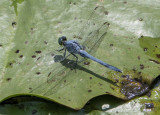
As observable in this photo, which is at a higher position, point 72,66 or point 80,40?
point 80,40

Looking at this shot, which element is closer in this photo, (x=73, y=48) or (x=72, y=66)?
(x=72, y=66)

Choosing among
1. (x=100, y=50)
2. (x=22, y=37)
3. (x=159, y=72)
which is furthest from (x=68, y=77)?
(x=159, y=72)

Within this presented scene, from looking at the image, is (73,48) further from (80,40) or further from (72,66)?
(72,66)

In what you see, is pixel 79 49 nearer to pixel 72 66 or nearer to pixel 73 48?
pixel 73 48

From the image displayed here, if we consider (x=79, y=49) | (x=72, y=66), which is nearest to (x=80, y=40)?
(x=79, y=49)

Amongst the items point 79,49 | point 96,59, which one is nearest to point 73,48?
point 79,49

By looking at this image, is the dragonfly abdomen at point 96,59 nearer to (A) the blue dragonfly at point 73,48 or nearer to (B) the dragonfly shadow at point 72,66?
(A) the blue dragonfly at point 73,48
